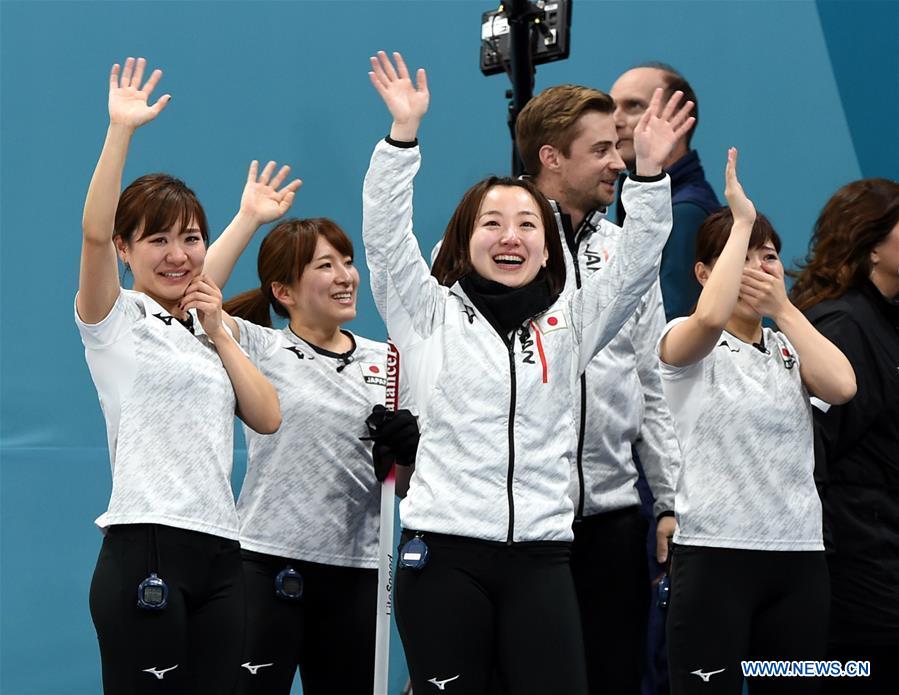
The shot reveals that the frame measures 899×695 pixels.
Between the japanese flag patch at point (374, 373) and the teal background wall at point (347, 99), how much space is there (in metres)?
1.25

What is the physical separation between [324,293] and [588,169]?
737 millimetres

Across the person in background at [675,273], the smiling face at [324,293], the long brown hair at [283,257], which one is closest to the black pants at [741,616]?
the person in background at [675,273]

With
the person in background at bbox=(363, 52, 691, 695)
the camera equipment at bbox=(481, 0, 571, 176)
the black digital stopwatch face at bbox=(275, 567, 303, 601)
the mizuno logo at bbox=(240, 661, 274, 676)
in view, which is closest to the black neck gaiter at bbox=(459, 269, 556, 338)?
the person in background at bbox=(363, 52, 691, 695)

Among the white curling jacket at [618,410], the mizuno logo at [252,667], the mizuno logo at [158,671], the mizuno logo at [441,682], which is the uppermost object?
the white curling jacket at [618,410]

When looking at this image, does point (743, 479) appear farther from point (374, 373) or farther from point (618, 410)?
point (374, 373)

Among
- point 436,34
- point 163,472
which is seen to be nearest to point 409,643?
point 163,472

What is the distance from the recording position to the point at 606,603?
9.30 feet

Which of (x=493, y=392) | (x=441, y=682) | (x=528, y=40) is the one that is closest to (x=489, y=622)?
(x=441, y=682)

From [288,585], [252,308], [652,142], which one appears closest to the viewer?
[652,142]

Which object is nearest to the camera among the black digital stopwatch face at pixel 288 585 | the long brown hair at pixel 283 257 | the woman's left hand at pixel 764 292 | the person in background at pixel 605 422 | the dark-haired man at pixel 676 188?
the woman's left hand at pixel 764 292

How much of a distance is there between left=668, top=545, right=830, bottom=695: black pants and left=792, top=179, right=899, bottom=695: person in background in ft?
0.70

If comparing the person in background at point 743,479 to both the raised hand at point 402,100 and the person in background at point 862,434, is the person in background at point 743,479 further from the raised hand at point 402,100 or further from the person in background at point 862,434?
the raised hand at point 402,100

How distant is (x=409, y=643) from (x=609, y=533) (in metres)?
0.71

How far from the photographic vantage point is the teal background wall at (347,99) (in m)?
4.50
